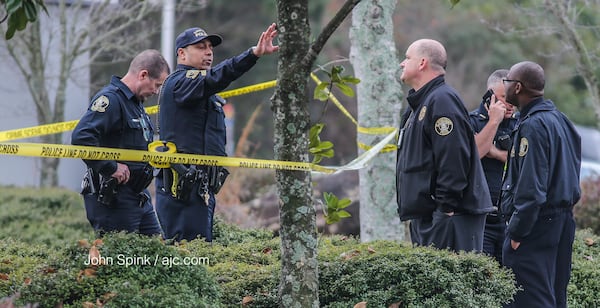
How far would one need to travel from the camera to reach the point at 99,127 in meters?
6.83

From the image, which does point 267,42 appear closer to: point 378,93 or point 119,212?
point 119,212

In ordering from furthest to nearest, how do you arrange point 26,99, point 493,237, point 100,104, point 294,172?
point 26,99, point 493,237, point 100,104, point 294,172

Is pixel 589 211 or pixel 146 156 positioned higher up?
pixel 146 156

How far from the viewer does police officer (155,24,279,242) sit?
22.8 feet

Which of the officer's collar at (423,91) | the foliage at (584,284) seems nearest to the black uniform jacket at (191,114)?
the officer's collar at (423,91)

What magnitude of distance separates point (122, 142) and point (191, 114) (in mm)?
552

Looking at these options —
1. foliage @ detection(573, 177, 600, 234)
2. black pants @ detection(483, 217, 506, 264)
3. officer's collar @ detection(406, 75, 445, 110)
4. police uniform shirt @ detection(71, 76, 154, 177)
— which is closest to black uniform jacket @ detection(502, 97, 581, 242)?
officer's collar @ detection(406, 75, 445, 110)

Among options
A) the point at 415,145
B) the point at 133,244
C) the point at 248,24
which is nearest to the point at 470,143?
the point at 415,145

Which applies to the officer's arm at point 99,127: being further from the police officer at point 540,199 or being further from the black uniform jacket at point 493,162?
the black uniform jacket at point 493,162

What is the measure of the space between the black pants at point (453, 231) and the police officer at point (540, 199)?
0.22 metres

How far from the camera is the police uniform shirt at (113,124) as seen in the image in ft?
22.1

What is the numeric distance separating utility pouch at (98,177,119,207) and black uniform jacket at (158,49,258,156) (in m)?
0.54

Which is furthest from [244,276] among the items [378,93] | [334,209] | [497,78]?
[378,93]

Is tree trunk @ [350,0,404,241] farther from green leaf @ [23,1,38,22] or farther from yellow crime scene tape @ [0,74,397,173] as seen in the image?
green leaf @ [23,1,38,22]
